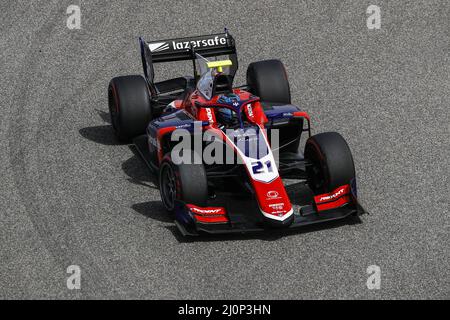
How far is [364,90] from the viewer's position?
656 inches

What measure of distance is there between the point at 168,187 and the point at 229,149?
2.93 feet

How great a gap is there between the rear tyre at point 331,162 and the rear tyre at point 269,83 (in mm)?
2049

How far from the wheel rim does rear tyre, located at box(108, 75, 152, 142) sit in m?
2.05

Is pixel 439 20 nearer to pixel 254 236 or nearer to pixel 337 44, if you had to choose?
pixel 337 44

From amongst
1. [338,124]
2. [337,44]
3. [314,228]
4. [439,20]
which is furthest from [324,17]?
[314,228]

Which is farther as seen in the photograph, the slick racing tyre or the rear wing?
the rear wing

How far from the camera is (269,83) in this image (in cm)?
1485

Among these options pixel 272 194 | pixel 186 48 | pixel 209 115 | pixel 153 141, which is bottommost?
pixel 272 194

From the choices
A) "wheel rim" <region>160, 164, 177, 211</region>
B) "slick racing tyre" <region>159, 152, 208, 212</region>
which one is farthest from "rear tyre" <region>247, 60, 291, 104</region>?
"slick racing tyre" <region>159, 152, 208, 212</region>

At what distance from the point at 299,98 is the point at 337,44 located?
218cm

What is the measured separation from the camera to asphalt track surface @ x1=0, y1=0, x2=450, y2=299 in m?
11.3

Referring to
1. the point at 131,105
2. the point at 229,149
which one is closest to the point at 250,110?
the point at 229,149

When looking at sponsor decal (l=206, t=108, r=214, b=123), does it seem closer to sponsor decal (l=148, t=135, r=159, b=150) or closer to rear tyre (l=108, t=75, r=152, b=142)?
sponsor decal (l=148, t=135, r=159, b=150)

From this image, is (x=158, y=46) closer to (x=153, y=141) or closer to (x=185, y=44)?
(x=185, y=44)
